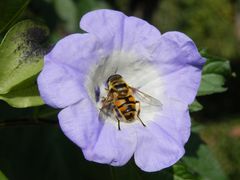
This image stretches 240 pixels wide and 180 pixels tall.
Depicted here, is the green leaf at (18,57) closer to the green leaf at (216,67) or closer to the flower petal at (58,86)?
the flower petal at (58,86)

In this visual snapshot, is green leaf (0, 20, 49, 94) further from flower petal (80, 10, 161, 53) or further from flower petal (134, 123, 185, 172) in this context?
flower petal (134, 123, 185, 172)

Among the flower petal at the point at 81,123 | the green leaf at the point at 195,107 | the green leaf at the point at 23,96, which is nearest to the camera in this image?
the flower petal at the point at 81,123

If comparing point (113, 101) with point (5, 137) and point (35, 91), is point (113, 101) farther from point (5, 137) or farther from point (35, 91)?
point (5, 137)

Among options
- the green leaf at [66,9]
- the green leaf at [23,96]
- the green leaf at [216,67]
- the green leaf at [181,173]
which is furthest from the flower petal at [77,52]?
the green leaf at [66,9]

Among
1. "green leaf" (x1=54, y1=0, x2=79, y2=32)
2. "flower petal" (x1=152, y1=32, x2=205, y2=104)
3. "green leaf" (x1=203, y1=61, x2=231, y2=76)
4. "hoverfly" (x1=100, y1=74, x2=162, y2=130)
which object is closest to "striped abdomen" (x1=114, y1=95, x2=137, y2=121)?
"hoverfly" (x1=100, y1=74, x2=162, y2=130)

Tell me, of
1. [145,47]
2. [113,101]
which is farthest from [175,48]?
[113,101]

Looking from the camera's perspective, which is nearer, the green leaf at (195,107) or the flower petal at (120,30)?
the flower petal at (120,30)
